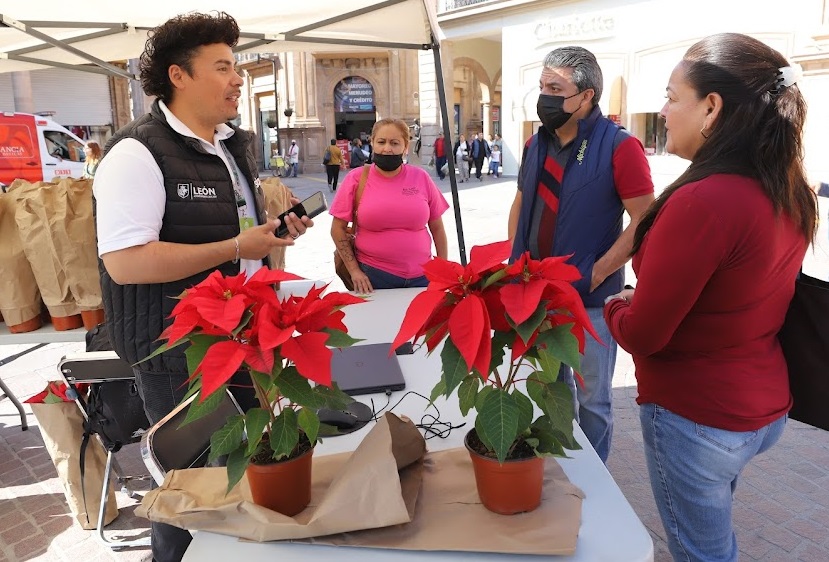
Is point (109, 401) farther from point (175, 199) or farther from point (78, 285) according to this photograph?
point (175, 199)

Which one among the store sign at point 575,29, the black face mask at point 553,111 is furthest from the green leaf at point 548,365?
the store sign at point 575,29

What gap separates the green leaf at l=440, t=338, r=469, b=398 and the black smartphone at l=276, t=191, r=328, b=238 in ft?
3.20

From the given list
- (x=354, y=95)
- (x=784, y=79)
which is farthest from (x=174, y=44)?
(x=354, y=95)

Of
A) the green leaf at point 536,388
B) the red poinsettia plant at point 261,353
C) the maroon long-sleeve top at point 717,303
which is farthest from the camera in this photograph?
the maroon long-sleeve top at point 717,303

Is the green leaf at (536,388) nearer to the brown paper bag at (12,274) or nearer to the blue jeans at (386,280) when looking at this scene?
the blue jeans at (386,280)

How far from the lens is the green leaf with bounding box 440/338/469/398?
0.96 m

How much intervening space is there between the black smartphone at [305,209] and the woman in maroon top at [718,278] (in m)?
0.95

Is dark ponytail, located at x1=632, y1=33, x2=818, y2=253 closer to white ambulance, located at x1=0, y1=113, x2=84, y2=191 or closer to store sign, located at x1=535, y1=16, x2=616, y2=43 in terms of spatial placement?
white ambulance, located at x1=0, y1=113, x2=84, y2=191

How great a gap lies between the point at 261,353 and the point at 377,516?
34 cm

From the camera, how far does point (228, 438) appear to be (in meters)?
1.00

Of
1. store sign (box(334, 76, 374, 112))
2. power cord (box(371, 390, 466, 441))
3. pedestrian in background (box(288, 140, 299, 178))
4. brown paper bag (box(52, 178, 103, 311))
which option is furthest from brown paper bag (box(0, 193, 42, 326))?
store sign (box(334, 76, 374, 112))

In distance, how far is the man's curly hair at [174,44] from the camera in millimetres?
1747

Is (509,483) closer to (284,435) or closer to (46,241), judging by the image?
(284,435)

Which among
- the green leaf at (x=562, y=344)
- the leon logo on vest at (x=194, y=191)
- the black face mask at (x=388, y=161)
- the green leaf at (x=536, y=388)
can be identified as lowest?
the green leaf at (x=536, y=388)
